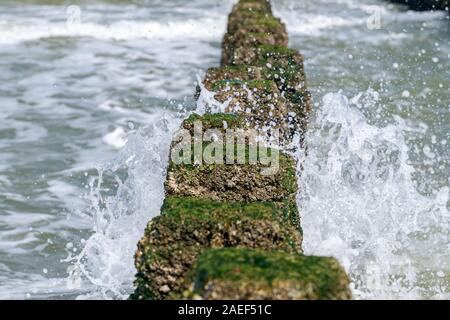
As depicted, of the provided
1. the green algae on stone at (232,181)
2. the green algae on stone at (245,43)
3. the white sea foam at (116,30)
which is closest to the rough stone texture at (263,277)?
the green algae on stone at (232,181)

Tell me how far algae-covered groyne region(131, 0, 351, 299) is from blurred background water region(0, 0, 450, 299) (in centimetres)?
62

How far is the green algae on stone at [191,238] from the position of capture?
12.4 feet

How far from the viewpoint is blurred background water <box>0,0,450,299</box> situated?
5.75 meters

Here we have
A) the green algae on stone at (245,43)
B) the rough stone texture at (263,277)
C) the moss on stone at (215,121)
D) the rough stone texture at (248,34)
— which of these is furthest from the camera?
the rough stone texture at (248,34)

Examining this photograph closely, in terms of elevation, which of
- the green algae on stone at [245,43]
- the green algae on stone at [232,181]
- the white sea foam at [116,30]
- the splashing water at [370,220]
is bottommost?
the splashing water at [370,220]

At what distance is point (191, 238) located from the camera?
12.4 ft

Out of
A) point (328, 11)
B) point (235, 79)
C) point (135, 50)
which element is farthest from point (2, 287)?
point (328, 11)

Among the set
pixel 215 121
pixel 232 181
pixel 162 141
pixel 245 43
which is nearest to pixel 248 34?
pixel 245 43

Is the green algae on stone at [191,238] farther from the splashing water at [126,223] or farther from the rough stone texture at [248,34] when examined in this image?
the rough stone texture at [248,34]

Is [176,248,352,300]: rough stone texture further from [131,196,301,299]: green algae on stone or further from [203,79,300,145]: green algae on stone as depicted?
[203,79,300,145]: green algae on stone

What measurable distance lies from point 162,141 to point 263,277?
302 cm

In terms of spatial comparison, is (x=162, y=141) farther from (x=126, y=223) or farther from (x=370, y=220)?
(x=370, y=220)
